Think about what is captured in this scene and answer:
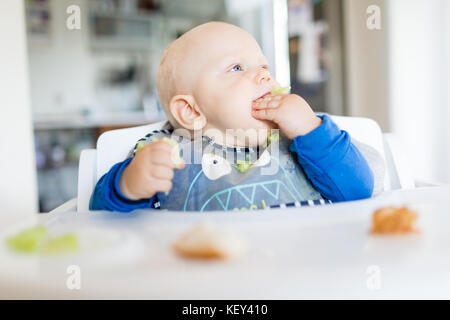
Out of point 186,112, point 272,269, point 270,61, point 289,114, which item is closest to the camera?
point 272,269

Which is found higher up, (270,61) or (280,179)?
(270,61)

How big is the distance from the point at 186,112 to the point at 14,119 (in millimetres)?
663

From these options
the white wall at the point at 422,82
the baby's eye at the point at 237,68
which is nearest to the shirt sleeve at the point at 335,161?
the baby's eye at the point at 237,68

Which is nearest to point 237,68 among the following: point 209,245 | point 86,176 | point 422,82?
point 86,176

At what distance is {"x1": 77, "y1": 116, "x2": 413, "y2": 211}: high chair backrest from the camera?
0.87m

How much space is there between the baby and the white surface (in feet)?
0.88

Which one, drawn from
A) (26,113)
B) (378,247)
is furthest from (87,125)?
(378,247)

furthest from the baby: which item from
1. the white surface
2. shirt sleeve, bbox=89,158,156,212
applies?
the white surface

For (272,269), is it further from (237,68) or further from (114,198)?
(237,68)

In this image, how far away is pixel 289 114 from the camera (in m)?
0.73

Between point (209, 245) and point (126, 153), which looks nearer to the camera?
point (209, 245)
